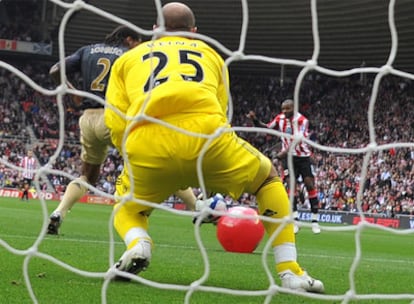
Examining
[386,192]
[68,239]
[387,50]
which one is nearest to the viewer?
[68,239]

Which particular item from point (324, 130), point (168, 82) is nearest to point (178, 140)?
point (168, 82)

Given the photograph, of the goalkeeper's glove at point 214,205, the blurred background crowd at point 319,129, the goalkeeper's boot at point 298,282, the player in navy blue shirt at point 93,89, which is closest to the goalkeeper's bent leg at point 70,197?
the player in navy blue shirt at point 93,89

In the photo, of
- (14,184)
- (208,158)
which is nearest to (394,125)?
(14,184)

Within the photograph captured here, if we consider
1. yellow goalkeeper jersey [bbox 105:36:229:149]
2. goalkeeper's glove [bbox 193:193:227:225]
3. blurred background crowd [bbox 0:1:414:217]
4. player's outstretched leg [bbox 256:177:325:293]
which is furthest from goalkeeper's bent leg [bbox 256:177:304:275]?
blurred background crowd [bbox 0:1:414:217]

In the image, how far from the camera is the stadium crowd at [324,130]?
21719mm

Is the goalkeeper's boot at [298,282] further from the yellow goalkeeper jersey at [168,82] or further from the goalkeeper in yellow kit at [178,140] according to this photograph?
the yellow goalkeeper jersey at [168,82]

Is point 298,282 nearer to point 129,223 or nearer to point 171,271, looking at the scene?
point 129,223

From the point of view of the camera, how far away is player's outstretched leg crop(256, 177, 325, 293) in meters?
4.11

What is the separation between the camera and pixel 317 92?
3133cm

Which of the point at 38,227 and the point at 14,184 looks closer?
the point at 38,227

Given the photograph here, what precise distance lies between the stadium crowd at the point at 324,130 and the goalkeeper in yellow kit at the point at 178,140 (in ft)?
49.5

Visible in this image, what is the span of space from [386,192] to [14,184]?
473 inches

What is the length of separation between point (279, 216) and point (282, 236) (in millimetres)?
108

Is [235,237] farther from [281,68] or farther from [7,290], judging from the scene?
[281,68]
